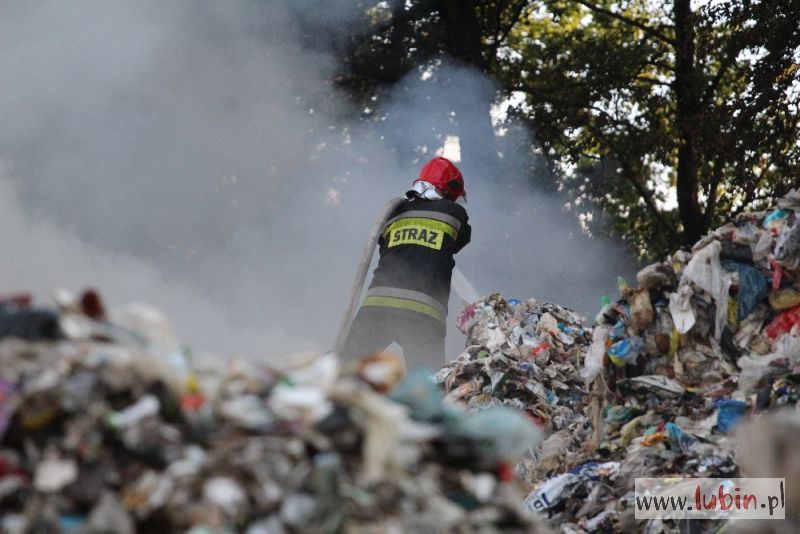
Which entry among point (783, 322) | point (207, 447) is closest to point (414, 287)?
point (783, 322)

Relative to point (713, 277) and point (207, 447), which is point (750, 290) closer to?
point (713, 277)

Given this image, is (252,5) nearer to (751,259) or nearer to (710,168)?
(710,168)

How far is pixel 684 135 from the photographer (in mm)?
10180

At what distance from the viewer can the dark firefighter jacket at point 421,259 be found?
574cm

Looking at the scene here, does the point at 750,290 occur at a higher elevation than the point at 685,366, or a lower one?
higher

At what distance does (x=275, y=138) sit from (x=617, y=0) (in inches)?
195

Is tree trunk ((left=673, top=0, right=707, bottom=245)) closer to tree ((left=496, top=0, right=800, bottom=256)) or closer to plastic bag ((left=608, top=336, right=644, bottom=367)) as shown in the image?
tree ((left=496, top=0, right=800, bottom=256))

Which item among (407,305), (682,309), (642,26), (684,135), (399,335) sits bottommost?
(682,309)

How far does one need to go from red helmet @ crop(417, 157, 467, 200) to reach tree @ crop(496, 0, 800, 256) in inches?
160

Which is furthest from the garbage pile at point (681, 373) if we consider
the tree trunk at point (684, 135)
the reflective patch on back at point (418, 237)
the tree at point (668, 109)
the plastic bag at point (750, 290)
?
the tree trunk at point (684, 135)

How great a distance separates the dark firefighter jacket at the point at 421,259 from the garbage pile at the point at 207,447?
396 centimetres

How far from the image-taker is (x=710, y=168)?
10.4 metres

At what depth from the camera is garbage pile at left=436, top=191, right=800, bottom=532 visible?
11.9 ft

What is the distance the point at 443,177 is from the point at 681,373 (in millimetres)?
2505
